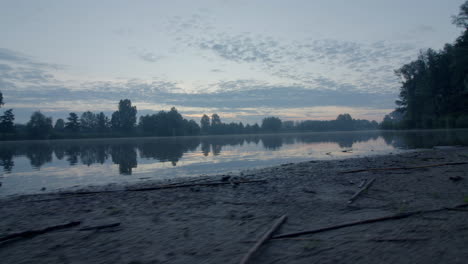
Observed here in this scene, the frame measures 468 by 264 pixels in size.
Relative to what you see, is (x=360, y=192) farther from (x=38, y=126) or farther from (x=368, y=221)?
(x=38, y=126)

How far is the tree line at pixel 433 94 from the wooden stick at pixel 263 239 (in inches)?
2146

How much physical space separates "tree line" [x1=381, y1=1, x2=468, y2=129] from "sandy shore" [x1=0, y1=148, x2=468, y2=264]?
5179 cm

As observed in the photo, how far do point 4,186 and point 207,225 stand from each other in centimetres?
892

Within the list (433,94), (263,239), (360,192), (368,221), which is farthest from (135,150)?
(433,94)

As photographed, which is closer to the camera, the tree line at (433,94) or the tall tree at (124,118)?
the tree line at (433,94)

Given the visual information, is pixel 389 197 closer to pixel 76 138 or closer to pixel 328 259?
pixel 328 259

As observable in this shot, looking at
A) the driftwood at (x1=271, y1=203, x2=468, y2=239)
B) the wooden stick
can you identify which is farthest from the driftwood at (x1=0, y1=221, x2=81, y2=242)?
the driftwood at (x1=271, y1=203, x2=468, y2=239)

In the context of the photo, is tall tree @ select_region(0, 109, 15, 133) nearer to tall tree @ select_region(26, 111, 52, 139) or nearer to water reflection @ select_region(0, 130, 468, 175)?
tall tree @ select_region(26, 111, 52, 139)

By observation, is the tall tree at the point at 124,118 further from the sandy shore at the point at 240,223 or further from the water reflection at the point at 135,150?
the sandy shore at the point at 240,223

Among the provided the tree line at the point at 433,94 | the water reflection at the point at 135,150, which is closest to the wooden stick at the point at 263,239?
the water reflection at the point at 135,150

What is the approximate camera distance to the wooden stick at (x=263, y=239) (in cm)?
345

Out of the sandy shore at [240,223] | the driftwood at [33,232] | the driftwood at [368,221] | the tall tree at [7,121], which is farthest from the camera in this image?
the tall tree at [7,121]

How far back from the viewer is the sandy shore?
12.3 ft

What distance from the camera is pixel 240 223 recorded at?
5039 mm
